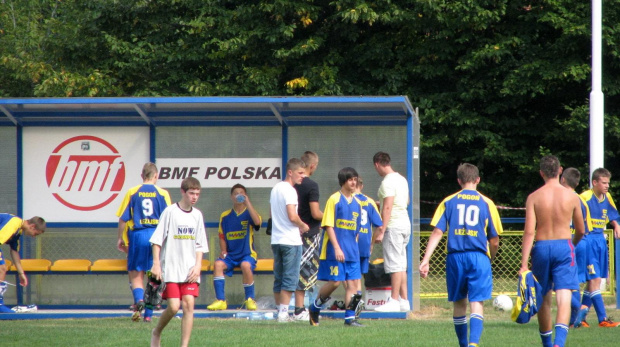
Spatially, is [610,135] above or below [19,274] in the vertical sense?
above

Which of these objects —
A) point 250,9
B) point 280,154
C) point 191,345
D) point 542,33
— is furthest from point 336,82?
point 191,345

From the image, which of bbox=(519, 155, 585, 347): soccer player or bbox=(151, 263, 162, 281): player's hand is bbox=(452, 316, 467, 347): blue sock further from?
bbox=(151, 263, 162, 281): player's hand

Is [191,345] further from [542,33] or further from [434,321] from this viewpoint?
[542,33]

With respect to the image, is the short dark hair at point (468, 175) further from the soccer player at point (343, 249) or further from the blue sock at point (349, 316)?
the blue sock at point (349, 316)

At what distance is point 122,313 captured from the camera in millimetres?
11203

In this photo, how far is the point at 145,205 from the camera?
410 inches

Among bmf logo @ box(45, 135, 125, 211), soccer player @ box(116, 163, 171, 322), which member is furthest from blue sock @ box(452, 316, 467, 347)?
bmf logo @ box(45, 135, 125, 211)

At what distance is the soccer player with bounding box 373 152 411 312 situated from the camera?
35.2 feet

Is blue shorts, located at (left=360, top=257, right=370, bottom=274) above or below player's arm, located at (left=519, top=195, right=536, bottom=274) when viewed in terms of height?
below

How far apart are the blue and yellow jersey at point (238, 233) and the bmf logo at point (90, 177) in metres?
1.66

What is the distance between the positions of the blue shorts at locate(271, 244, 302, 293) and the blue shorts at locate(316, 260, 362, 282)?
383 mm

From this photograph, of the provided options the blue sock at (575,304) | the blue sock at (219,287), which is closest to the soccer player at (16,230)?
the blue sock at (219,287)

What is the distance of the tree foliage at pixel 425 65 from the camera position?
59.6ft

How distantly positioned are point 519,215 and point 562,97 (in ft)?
9.14
